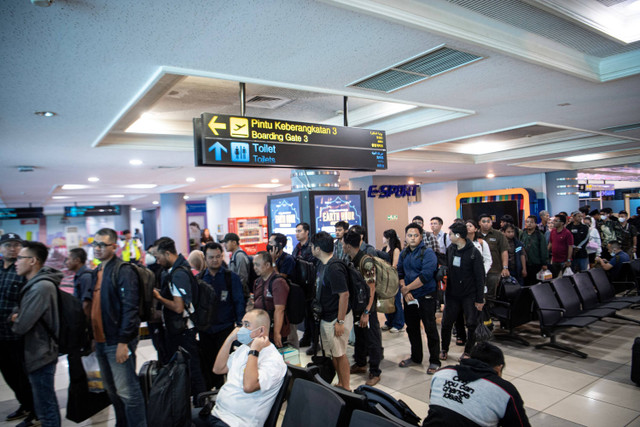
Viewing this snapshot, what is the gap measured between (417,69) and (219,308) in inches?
119

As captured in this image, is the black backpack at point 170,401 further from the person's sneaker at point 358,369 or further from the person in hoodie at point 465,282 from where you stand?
the person in hoodie at point 465,282

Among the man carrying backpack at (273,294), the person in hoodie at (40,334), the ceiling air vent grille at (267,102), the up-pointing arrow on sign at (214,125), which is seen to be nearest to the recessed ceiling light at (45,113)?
the person in hoodie at (40,334)

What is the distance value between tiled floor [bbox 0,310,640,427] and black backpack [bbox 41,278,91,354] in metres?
0.88

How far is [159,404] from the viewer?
2572mm

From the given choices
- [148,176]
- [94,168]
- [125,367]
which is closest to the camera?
[125,367]

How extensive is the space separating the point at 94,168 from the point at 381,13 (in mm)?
7379

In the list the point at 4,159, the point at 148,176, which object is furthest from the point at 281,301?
the point at 148,176

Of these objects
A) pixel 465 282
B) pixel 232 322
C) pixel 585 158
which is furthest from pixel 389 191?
pixel 232 322

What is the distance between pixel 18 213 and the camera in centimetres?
1655

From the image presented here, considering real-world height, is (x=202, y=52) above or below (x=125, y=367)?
above

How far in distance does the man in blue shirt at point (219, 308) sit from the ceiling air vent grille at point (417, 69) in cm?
231

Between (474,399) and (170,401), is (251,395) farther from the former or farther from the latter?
(474,399)

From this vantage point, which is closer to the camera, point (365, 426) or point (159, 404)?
point (365, 426)

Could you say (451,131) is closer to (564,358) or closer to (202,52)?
(564,358)
